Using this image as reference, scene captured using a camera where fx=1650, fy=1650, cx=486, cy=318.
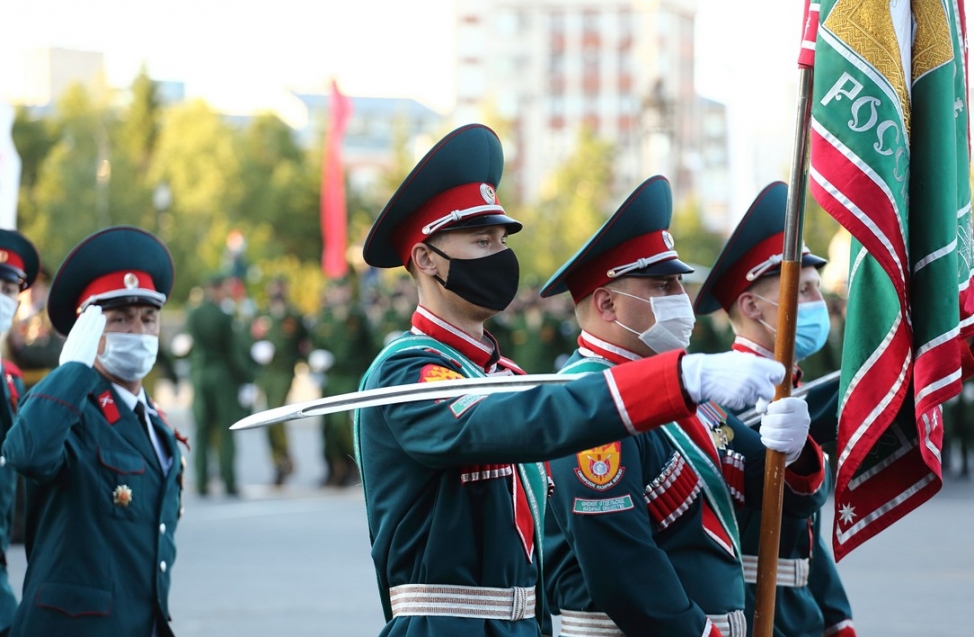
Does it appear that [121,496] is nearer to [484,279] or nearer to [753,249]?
[484,279]

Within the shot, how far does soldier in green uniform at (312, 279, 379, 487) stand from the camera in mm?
17484

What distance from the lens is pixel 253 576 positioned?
1120 cm

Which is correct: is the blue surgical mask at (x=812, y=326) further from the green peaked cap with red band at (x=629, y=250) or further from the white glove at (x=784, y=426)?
the white glove at (x=784, y=426)

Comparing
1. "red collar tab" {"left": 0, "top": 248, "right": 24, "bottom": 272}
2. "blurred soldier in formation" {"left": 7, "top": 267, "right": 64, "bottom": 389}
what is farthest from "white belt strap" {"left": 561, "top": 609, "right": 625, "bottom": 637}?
"blurred soldier in formation" {"left": 7, "top": 267, "right": 64, "bottom": 389}

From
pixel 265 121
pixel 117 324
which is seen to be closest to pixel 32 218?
pixel 265 121

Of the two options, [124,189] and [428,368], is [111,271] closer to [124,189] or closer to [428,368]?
[428,368]

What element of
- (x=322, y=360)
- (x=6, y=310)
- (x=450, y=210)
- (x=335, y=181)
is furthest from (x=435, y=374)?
(x=335, y=181)

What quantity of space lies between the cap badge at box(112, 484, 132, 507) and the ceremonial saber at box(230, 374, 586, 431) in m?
1.58

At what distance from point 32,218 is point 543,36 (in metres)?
70.4

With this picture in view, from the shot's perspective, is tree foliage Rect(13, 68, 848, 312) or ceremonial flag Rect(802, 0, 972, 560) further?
tree foliage Rect(13, 68, 848, 312)

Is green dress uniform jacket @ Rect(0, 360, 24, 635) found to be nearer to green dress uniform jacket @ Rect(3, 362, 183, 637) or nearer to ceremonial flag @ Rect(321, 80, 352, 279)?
green dress uniform jacket @ Rect(3, 362, 183, 637)

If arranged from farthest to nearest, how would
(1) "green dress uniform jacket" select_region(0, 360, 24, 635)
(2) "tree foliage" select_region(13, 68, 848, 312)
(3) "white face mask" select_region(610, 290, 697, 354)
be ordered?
(2) "tree foliage" select_region(13, 68, 848, 312)
(1) "green dress uniform jacket" select_region(0, 360, 24, 635)
(3) "white face mask" select_region(610, 290, 697, 354)

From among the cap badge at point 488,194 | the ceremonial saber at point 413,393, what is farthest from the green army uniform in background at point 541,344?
the ceremonial saber at point 413,393

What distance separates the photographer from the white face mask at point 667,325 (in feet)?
15.4
